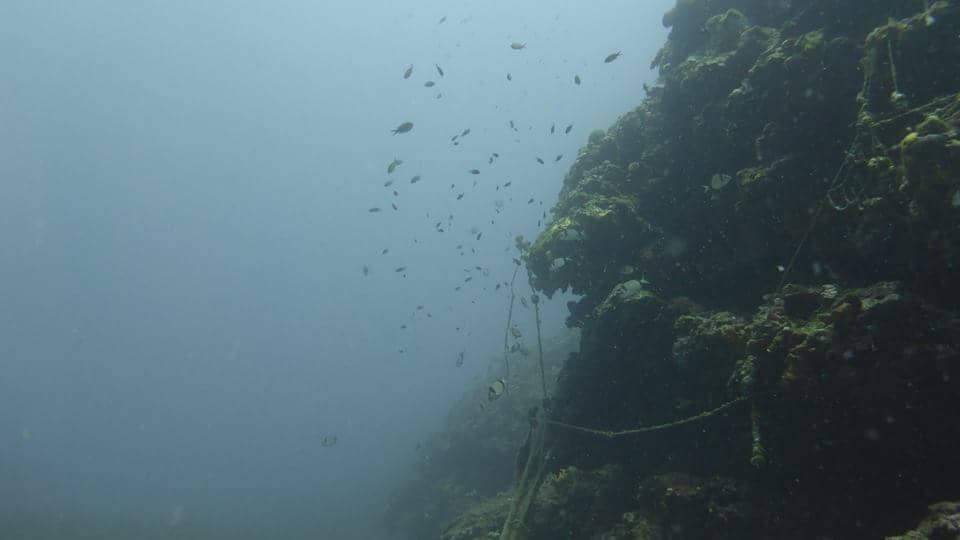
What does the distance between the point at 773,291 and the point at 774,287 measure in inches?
6.3

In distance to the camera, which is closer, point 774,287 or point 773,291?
point 773,291

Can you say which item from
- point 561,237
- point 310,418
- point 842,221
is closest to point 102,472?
point 310,418

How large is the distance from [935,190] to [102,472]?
3934 inches

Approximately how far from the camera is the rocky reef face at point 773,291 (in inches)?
196

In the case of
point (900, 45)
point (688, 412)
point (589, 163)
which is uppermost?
point (589, 163)

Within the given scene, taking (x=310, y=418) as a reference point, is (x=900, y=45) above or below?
below

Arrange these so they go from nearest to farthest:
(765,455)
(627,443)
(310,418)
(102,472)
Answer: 1. (765,455)
2. (627,443)
3. (102,472)
4. (310,418)

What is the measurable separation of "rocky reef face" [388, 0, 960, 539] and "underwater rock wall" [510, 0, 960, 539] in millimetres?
26

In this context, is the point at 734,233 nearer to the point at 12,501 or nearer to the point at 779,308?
the point at 779,308

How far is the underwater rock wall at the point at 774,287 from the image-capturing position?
197 inches

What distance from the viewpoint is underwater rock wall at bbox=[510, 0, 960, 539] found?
5.00 metres

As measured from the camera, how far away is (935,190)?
193 inches

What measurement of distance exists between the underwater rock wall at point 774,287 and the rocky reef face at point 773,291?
26mm

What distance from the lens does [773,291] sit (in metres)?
7.27
